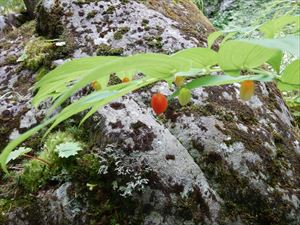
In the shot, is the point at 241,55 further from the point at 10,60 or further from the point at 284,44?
the point at 10,60

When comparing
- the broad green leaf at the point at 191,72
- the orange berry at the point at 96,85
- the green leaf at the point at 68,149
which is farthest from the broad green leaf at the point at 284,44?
the green leaf at the point at 68,149

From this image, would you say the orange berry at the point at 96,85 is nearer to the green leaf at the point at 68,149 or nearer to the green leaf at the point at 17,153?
the green leaf at the point at 68,149

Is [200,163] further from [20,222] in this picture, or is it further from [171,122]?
[20,222]

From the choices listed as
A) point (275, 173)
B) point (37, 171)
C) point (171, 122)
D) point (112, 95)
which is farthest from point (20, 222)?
point (112, 95)

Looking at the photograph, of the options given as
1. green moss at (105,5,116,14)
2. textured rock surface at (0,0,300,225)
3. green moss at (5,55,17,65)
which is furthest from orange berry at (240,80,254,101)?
green moss at (5,55,17,65)

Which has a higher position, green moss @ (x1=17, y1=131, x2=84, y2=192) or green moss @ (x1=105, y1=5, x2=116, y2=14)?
green moss @ (x1=105, y1=5, x2=116, y2=14)

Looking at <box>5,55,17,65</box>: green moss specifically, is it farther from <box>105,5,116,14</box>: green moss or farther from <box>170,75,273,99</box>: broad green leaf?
<box>170,75,273,99</box>: broad green leaf
